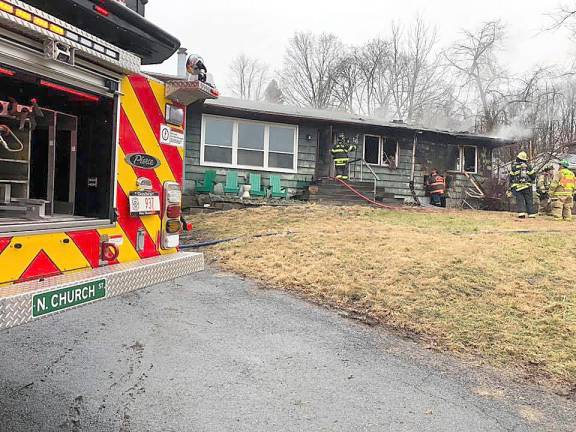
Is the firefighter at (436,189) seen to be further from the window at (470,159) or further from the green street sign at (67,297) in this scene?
the green street sign at (67,297)

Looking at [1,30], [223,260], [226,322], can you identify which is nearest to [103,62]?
[1,30]

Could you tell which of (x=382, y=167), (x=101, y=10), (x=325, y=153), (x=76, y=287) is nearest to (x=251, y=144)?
(x=325, y=153)

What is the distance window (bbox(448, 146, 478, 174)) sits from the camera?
18453 mm

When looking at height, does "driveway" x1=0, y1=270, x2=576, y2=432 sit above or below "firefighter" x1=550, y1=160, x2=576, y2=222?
below

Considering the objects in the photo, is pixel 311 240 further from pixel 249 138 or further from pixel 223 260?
pixel 249 138

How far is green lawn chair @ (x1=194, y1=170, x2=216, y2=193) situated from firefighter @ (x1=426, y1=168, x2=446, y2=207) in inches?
326

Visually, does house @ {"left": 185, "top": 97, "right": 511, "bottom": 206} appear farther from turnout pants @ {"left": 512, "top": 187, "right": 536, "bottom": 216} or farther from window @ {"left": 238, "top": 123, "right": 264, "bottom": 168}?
turnout pants @ {"left": 512, "top": 187, "right": 536, "bottom": 216}

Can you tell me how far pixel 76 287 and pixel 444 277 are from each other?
15.1 ft

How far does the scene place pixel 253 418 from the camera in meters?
2.72

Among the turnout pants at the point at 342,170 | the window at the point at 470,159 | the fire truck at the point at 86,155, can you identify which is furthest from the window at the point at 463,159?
Result: the fire truck at the point at 86,155

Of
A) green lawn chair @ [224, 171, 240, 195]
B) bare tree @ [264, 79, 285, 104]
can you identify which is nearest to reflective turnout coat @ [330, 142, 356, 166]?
green lawn chair @ [224, 171, 240, 195]

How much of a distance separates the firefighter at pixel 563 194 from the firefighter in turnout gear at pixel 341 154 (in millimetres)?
6154

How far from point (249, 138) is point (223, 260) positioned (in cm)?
872

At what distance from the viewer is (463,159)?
18.7 meters
